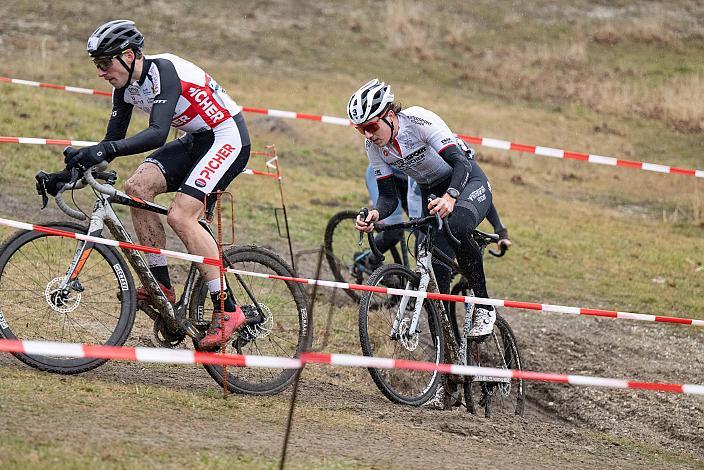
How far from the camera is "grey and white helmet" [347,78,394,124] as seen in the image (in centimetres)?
712

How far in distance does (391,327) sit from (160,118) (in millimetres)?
2412

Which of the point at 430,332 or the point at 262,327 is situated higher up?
the point at 262,327

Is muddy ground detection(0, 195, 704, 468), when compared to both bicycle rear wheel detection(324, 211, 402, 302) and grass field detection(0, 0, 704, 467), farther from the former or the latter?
bicycle rear wheel detection(324, 211, 402, 302)

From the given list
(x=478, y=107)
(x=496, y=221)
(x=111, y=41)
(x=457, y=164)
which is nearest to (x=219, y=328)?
(x=111, y=41)

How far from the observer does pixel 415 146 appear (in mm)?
7570

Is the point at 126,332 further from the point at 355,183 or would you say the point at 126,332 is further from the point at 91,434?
the point at 355,183

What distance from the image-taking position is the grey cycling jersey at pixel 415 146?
749cm

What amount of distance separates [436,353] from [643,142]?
15.0 m

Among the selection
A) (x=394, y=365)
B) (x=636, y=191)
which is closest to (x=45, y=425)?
(x=394, y=365)

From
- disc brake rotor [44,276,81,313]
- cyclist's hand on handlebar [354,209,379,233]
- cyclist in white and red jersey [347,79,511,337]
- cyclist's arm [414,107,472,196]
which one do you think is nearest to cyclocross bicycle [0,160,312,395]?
disc brake rotor [44,276,81,313]

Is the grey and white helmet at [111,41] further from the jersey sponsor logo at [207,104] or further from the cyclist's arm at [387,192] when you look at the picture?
the cyclist's arm at [387,192]

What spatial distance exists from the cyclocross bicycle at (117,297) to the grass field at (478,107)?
456mm

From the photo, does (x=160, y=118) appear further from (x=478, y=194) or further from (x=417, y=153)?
(x=478, y=194)

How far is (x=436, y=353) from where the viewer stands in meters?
7.56
